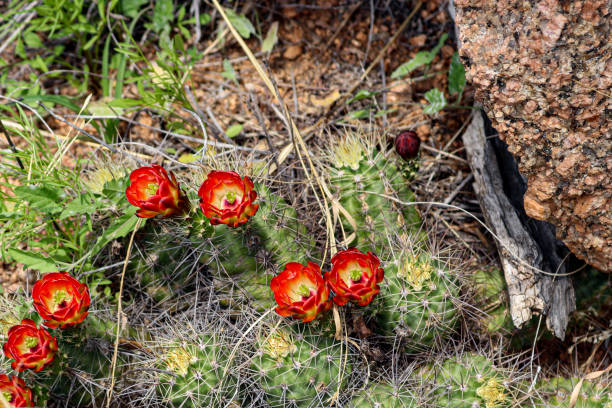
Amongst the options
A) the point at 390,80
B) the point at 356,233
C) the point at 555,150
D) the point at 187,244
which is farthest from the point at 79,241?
the point at 555,150

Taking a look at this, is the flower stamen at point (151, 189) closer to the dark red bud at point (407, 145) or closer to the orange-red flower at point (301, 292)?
the orange-red flower at point (301, 292)

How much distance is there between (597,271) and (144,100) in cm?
224

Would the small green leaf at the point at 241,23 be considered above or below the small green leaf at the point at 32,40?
above

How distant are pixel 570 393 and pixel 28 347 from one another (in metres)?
2.00

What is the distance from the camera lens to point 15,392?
1.87 metres

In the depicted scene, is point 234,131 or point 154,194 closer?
point 154,194

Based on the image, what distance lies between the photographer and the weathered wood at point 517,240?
2.14m

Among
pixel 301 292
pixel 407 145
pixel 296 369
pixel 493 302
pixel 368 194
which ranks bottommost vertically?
pixel 296 369

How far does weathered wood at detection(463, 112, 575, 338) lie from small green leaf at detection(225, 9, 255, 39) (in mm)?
1413

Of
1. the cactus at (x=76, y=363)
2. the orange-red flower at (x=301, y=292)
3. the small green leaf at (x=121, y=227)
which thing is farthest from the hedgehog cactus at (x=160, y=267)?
the orange-red flower at (x=301, y=292)

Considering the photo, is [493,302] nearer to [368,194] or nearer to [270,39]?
[368,194]

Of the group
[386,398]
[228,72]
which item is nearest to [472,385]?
[386,398]

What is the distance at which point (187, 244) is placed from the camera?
2119 mm

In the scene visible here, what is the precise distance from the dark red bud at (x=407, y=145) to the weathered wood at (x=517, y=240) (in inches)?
12.7
